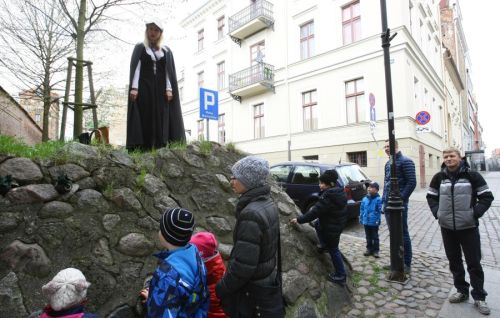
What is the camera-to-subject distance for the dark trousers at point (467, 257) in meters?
3.83

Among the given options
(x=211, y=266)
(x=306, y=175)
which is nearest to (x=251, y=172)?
(x=211, y=266)

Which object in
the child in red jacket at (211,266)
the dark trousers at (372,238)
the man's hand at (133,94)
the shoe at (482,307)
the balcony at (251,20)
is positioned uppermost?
the balcony at (251,20)

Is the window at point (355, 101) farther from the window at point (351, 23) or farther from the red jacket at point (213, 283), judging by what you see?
the red jacket at point (213, 283)

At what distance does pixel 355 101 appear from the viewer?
17.7m

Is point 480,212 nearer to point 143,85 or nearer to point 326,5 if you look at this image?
point 143,85

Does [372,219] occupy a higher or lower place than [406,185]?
lower

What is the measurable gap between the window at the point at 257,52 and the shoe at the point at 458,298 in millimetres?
19534

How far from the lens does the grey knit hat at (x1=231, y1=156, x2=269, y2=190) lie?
2361 mm

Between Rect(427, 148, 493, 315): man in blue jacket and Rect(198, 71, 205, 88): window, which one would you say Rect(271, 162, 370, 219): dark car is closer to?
Rect(427, 148, 493, 315): man in blue jacket

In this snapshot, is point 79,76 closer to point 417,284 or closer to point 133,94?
point 133,94

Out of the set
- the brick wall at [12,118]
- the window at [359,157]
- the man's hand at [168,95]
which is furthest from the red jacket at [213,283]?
the window at [359,157]

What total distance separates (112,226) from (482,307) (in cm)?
413

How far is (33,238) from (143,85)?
2726 millimetres

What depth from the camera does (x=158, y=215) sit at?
3.64 meters
